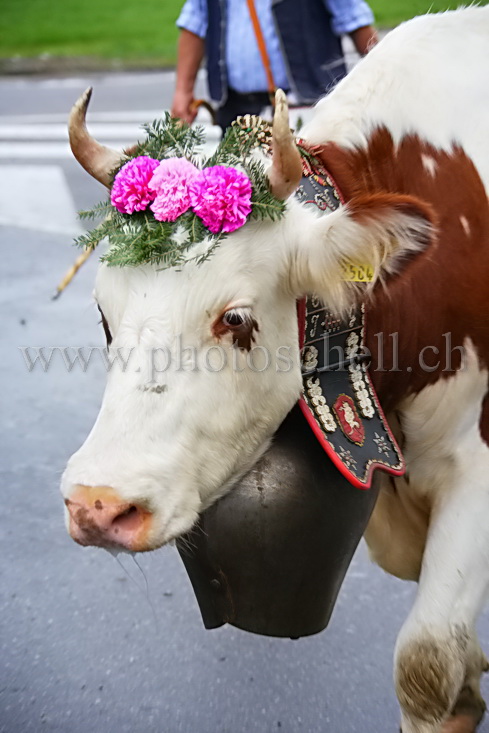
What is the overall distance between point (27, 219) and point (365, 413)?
5.64m

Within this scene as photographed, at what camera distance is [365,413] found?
90.5 inches

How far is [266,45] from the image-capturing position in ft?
12.9

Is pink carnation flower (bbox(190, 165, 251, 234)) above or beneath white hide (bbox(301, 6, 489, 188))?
above

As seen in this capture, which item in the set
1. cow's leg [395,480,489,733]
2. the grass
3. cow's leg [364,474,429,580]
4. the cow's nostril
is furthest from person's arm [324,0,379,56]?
the grass

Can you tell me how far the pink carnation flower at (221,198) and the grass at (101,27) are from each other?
12.4 meters

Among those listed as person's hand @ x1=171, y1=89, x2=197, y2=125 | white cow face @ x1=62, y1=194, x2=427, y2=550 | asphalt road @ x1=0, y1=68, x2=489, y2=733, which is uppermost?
white cow face @ x1=62, y1=194, x2=427, y2=550

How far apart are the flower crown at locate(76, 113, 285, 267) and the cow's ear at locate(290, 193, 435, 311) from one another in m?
0.10

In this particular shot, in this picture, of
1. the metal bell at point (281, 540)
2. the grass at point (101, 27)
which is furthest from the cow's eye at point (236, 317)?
the grass at point (101, 27)

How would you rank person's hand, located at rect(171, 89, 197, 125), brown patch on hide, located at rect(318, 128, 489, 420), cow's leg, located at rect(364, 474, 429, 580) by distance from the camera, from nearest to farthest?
brown patch on hide, located at rect(318, 128, 489, 420) < cow's leg, located at rect(364, 474, 429, 580) < person's hand, located at rect(171, 89, 197, 125)

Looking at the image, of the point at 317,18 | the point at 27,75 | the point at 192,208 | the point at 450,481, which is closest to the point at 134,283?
the point at 192,208

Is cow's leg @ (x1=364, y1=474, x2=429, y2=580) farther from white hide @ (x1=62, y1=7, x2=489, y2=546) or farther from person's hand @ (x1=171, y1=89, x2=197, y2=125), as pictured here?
person's hand @ (x1=171, y1=89, x2=197, y2=125)

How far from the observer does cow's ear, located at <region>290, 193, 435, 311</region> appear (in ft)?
6.63

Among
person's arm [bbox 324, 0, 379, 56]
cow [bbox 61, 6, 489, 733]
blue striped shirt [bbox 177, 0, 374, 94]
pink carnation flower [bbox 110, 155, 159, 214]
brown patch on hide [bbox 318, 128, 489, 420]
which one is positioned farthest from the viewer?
blue striped shirt [bbox 177, 0, 374, 94]

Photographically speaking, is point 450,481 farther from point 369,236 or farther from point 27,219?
point 27,219
